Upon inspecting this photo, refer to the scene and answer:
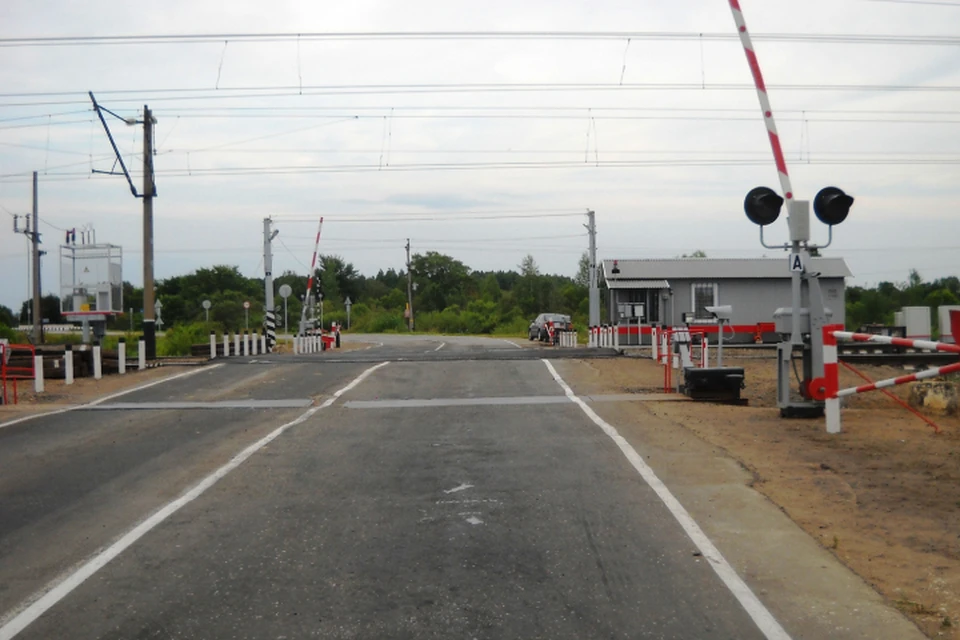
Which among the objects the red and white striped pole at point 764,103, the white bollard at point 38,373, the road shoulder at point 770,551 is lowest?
the road shoulder at point 770,551

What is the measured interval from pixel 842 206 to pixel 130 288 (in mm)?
110804

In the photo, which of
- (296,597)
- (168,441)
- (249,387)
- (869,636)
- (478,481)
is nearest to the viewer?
(869,636)

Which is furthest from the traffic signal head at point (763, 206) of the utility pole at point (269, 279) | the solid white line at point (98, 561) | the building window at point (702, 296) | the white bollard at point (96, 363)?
the building window at point (702, 296)

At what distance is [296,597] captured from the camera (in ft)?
18.3

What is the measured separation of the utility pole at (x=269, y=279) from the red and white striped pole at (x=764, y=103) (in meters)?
24.3

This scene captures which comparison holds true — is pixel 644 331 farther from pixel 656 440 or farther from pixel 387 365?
pixel 656 440

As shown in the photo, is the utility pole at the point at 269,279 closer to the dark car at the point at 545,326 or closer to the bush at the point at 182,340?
the bush at the point at 182,340

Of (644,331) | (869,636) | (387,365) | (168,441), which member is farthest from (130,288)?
(869,636)

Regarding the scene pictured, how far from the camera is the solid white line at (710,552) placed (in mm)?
5109

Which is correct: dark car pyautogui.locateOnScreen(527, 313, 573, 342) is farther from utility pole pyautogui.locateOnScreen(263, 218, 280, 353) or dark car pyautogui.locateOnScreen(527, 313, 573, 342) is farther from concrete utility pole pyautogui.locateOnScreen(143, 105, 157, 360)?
concrete utility pole pyautogui.locateOnScreen(143, 105, 157, 360)

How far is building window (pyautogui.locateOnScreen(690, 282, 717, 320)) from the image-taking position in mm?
39969

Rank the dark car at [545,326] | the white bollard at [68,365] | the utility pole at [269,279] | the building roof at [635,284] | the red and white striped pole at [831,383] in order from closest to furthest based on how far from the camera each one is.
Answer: the red and white striped pole at [831,383] < the white bollard at [68,365] < the utility pole at [269,279] < the building roof at [635,284] < the dark car at [545,326]

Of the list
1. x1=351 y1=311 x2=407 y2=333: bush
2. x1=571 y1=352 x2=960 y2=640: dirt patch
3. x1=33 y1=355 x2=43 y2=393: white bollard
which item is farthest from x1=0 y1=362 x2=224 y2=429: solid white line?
x1=351 y1=311 x2=407 y2=333: bush

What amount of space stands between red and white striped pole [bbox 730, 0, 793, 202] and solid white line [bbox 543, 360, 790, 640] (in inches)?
168
